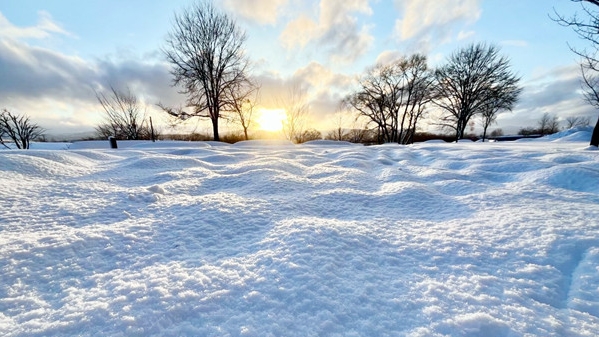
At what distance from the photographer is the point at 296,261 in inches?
46.7

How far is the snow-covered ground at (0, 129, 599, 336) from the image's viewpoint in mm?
853

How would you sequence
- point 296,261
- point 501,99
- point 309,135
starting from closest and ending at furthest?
point 296,261
point 501,99
point 309,135

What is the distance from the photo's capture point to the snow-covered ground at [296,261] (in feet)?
2.80

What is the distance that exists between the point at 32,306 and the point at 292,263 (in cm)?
108

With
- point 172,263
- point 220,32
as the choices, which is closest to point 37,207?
point 172,263

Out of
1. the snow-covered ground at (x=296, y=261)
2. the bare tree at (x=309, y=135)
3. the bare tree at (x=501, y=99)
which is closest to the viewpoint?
the snow-covered ground at (x=296, y=261)

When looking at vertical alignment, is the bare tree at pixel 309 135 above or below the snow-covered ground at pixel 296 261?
above

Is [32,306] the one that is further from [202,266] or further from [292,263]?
[292,263]

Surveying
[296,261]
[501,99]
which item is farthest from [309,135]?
[296,261]

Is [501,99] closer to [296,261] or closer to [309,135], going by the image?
[309,135]

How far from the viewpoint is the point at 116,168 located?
323 centimetres

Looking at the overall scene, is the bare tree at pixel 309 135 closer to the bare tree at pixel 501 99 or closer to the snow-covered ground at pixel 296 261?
the bare tree at pixel 501 99

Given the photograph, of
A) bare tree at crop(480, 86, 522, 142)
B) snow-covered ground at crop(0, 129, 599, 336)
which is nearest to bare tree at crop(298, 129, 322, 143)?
bare tree at crop(480, 86, 522, 142)

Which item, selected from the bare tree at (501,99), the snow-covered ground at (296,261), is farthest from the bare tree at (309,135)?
the snow-covered ground at (296,261)
